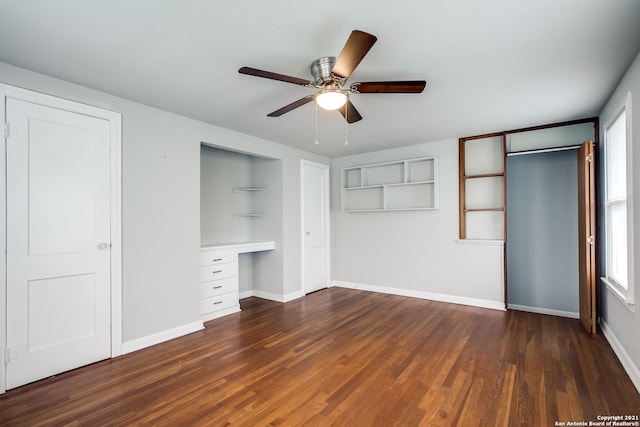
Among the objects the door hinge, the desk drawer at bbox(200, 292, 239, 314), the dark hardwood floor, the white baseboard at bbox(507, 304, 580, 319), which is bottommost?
the dark hardwood floor

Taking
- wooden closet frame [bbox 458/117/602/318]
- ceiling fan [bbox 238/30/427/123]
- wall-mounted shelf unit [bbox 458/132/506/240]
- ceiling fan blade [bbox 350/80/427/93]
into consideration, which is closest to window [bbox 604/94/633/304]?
wooden closet frame [bbox 458/117/602/318]

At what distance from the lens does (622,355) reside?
2572 millimetres

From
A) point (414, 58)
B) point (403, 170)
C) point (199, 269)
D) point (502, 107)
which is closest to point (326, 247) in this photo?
point (403, 170)

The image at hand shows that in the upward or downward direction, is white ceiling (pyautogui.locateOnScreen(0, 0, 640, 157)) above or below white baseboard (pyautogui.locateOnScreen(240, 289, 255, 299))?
above

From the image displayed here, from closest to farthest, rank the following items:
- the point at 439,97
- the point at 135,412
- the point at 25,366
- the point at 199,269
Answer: the point at 135,412, the point at 25,366, the point at 439,97, the point at 199,269

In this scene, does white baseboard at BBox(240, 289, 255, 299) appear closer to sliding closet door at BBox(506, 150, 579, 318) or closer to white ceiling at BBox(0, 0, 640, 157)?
white ceiling at BBox(0, 0, 640, 157)

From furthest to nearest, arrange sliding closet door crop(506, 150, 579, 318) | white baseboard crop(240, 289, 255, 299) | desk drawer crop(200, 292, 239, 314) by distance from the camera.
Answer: white baseboard crop(240, 289, 255, 299) < sliding closet door crop(506, 150, 579, 318) < desk drawer crop(200, 292, 239, 314)

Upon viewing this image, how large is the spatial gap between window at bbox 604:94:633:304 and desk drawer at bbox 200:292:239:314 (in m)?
3.93

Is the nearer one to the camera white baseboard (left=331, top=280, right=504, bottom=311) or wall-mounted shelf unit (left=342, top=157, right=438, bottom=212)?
white baseboard (left=331, top=280, right=504, bottom=311)

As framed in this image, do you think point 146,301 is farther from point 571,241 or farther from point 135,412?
point 571,241

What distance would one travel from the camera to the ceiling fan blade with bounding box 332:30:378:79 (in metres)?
1.61

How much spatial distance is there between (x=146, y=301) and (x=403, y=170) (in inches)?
154

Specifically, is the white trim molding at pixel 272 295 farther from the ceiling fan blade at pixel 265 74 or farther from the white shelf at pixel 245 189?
the ceiling fan blade at pixel 265 74

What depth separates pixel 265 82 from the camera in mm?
2531
